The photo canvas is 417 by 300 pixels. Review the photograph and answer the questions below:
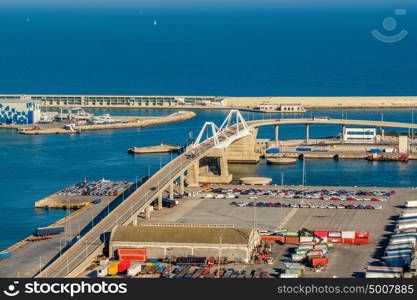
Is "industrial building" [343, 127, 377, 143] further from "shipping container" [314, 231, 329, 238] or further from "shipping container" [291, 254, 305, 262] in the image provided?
"shipping container" [291, 254, 305, 262]

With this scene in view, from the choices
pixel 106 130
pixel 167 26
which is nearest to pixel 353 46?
pixel 167 26

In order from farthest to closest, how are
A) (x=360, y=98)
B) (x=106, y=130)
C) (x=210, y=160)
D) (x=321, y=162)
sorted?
(x=360, y=98) → (x=106, y=130) → (x=321, y=162) → (x=210, y=160)

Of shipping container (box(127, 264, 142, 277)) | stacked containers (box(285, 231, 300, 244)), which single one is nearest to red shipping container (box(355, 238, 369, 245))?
stacked containers (box(285, 231, 300, 244))

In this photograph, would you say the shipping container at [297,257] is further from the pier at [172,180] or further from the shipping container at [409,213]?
the shipping container at [409,213]

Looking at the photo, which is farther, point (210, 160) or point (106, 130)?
point (106, 130)

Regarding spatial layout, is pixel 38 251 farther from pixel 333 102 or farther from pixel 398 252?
pixel 333 102

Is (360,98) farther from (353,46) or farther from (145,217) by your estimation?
(353,46)
